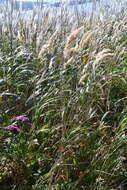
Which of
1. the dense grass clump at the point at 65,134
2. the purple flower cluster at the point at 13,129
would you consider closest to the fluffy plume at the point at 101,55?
the dense grass clump at the point at 65,134

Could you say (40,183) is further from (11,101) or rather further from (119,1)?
(119,1)

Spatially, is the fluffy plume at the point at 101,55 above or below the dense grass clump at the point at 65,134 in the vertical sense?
above

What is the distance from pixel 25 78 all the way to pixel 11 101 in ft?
1.23

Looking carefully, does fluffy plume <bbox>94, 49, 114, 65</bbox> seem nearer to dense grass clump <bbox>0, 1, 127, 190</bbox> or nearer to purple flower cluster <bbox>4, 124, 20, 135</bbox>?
dense grass clump <bbox>0, 1, 127, 190</bbox>

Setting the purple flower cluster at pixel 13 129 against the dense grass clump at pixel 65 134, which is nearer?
the dense grass clump at pixel 65 134

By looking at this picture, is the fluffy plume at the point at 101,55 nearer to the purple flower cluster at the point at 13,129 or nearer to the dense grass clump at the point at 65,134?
the dense grass clump at the point at 65,134

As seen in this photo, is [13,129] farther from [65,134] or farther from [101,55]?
[101,55]

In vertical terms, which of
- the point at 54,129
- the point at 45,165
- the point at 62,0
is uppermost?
the point at 62,0

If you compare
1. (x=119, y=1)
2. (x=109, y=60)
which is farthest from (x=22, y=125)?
(x=119, y=1)

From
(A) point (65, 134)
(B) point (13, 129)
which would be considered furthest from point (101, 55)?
(B) point (13, 129)

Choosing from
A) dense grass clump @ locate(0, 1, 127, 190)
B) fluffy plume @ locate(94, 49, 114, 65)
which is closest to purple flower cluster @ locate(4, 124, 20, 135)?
dense grass clump @ locate(0, 1, 127, 190)

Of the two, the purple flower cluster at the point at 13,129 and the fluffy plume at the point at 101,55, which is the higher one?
the fluffy plume at the point at 101,55

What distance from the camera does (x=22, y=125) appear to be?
2623 millimetres

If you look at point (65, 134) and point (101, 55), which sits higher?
point (101, 55)
